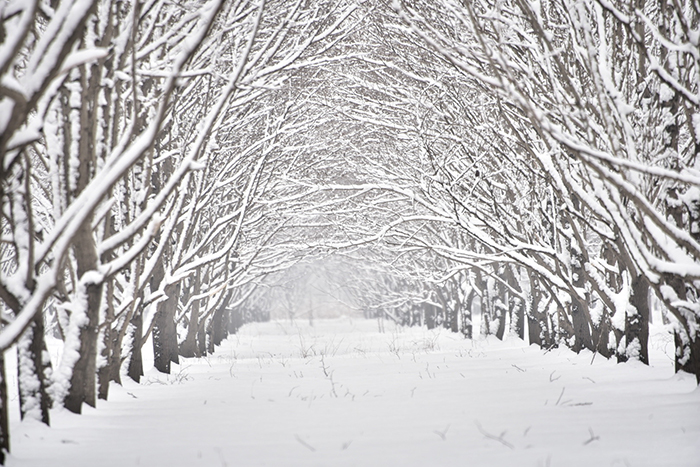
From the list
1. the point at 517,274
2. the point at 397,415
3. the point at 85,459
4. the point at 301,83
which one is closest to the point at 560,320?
the point at 517,274

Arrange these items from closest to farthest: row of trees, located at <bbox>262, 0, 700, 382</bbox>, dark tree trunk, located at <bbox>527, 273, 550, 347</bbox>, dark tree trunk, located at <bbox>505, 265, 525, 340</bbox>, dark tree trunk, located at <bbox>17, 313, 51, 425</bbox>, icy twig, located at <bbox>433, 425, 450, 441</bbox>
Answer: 1. icy twig, located at <bbox>433, 425, 450, 441</bbox>
2. dark tree trunk, located at <bbox>17, 313, 51, 425</bbox>
3. row of trees, located at <bbox>262, 0, 700, 382</bbox>
4. dark tree trunk, located at <bbox>527, 273, 550, 347</bbox>
5. dark tree trunk, located at <bbox>505, 265, 525, 340</bbox>

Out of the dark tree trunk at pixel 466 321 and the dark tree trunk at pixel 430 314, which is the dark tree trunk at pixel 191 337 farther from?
the dark tree trunk at pixel 430 314

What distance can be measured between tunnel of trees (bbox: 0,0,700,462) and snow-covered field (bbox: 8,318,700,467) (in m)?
0.37

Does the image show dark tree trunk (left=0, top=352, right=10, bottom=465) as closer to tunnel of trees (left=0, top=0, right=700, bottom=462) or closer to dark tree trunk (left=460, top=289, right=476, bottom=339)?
tunnel of trees (left=0, top=0, right=700, bottom=462)

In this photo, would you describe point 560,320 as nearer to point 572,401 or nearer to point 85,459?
point 572,401

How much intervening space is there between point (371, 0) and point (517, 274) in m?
7.44

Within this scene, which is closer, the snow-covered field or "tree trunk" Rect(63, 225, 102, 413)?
the snow-covered field

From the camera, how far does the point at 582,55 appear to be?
5109 millimetres

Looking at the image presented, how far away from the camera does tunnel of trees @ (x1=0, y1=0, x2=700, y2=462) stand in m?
3.54

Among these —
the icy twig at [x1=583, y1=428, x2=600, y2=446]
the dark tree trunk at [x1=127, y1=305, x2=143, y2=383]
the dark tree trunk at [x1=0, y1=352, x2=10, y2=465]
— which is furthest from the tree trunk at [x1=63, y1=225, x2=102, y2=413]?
the icy twig at [x1=583, y1=428, x2=600, y2=446]

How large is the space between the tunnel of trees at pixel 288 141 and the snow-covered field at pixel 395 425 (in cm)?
37

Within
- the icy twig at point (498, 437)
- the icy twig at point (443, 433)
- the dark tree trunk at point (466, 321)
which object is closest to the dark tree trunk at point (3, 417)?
the icy twig at point (443, 433)

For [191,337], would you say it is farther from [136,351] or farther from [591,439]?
[591,439]

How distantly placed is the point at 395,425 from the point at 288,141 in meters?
9.02
